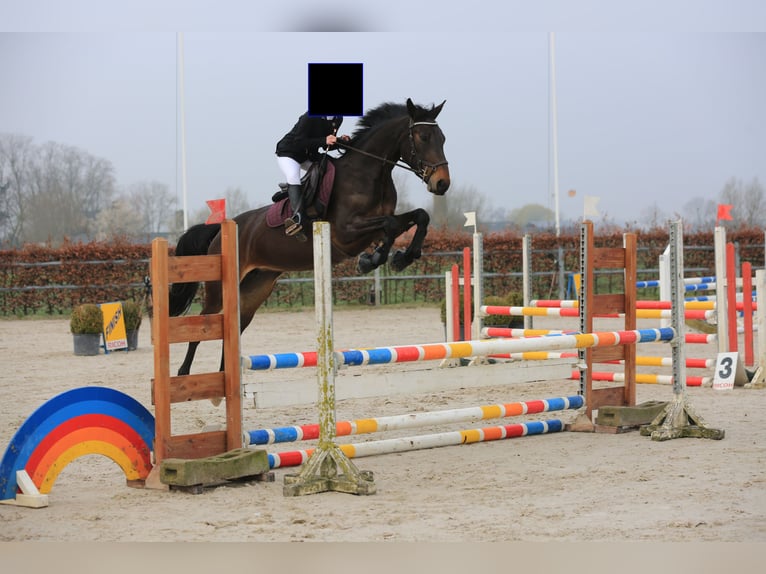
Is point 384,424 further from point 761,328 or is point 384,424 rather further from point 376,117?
point 761,328

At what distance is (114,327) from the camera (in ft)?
32.7

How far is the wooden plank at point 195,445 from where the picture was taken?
3714 millimetres

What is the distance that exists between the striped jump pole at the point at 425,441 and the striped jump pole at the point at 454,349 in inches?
14.9

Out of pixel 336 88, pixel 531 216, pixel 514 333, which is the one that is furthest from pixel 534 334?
pixel 531 216

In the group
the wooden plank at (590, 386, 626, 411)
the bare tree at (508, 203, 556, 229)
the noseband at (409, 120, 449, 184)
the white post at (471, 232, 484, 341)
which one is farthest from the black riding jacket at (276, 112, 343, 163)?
the bare tree at (508, 203, 556, 229)

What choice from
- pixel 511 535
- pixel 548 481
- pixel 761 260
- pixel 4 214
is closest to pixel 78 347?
pixel 548 481

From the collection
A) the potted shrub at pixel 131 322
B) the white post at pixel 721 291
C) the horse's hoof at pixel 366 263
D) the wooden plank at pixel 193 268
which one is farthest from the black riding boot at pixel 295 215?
the potted shrub at pixel 131 322

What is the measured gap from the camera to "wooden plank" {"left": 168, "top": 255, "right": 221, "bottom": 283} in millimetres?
3705

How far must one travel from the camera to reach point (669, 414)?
15.6 feet

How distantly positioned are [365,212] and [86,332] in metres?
5.48

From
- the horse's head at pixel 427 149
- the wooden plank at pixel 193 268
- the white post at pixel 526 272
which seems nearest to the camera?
the wooden plank at pixel 193 268

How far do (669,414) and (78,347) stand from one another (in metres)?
6.85

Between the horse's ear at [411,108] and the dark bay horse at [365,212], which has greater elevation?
the horse's ear at [411,108]

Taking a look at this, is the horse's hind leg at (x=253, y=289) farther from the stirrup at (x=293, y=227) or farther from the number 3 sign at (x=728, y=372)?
the number 3 sign at (x=728, y=372)
